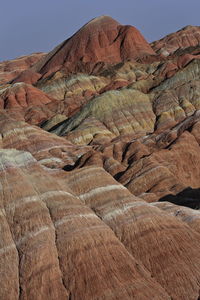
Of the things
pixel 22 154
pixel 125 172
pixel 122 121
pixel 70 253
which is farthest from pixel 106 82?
pixel 70 253

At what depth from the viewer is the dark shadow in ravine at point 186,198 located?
2228 inches

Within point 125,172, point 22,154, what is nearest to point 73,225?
point 22,154

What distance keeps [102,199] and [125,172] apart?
106 feet

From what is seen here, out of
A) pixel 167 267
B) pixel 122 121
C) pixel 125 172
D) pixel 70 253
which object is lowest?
pixel 122 121

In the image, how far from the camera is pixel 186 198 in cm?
5934

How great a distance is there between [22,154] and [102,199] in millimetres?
8912

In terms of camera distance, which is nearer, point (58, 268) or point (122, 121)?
point (58, 268)

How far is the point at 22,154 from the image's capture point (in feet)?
153

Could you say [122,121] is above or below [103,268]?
below

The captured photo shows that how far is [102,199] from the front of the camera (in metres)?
41.6

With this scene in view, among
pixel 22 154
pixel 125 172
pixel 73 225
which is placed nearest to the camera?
pixel 73 225

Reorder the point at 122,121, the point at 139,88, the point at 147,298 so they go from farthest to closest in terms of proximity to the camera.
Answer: the point at 139,88
the point at 122,121
the point at 147,298

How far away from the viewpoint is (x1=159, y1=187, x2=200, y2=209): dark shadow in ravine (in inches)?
2228

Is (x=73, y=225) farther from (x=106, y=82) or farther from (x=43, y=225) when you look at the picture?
(x=106, y=82)
